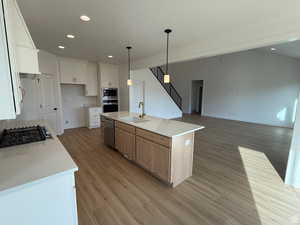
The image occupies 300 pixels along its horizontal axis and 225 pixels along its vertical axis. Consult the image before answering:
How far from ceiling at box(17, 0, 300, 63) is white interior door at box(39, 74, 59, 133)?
5.11ft

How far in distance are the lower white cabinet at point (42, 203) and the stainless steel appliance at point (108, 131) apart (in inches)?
92.2

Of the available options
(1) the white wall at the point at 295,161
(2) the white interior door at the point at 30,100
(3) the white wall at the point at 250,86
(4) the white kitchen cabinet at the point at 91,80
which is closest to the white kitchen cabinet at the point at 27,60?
(2) the white interior door at the point at 30,100

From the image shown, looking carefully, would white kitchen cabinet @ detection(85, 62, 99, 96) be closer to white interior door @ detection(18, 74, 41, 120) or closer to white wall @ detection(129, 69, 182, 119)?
white wall @ detection(129, 69, 182, 119)

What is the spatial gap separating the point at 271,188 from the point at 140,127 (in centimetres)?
242

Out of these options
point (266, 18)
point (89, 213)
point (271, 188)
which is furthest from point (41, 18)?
point (271, 188)

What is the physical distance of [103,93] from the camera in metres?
6.15

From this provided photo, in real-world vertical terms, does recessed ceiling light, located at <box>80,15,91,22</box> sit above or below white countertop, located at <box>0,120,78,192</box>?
above

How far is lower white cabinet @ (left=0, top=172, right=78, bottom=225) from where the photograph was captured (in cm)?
101

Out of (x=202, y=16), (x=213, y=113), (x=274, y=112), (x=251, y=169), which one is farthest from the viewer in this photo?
(x=213, y=113)

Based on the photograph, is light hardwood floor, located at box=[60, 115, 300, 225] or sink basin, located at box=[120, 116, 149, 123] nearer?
light hardwood floor, located at box=[60, 115, 300, 225]

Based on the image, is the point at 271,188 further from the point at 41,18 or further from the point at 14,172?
the point at 41,18

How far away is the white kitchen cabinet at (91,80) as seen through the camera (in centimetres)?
593

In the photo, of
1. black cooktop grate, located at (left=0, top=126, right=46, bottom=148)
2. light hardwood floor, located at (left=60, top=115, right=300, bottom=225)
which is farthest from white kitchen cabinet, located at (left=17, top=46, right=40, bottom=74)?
light hardwood floor, located at (left=60, top=115, right=300, bottom=225)

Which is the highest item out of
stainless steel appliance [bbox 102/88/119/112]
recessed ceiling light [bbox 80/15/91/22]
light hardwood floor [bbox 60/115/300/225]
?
recessed ceiling light [bbox 80/15/91/22]
